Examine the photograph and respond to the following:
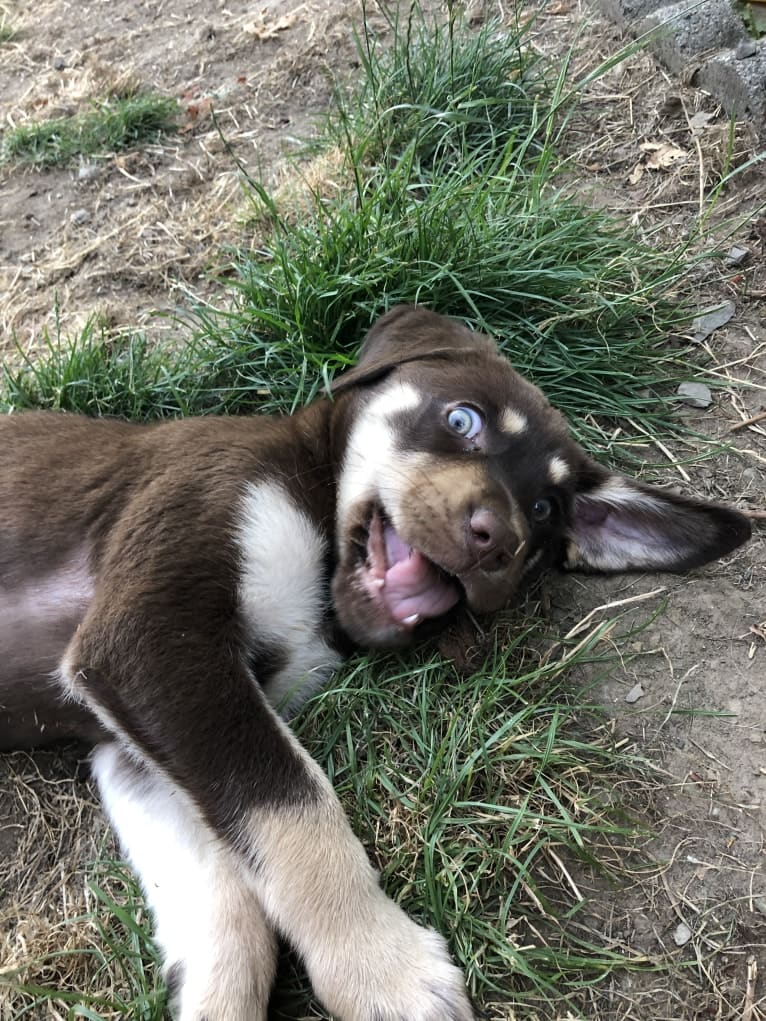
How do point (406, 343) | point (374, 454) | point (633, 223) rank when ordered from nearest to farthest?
1. point (374, 454)
2. point (406, 343)
3. point (633, 223)

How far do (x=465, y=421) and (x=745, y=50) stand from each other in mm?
3115

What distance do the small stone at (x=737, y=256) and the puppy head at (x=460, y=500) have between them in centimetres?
154

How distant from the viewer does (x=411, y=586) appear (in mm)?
2785

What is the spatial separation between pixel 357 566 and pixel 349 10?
497 centimetres

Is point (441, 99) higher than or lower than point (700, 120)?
higher

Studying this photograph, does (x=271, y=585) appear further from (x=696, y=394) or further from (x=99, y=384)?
(x=696, y=394)

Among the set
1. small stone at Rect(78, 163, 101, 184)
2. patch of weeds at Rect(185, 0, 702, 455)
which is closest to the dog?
patch of weeds at Rect(185, 0, 702, 455)

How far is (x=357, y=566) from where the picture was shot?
2867 millimetres

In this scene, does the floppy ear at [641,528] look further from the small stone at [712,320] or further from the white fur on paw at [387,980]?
the white fur on paw at [387,980]

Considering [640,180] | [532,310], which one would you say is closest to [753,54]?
[640,180]

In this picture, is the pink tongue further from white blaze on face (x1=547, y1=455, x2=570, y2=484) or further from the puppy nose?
white blaze on face (x1=547, y1=455, x2=570, y2=484)

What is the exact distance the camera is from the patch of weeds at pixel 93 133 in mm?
5441

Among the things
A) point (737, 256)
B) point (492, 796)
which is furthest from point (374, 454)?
point (737, 256)

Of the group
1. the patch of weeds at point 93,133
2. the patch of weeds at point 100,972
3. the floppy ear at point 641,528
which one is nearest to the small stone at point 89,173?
the patch of weeds at point 93,133
